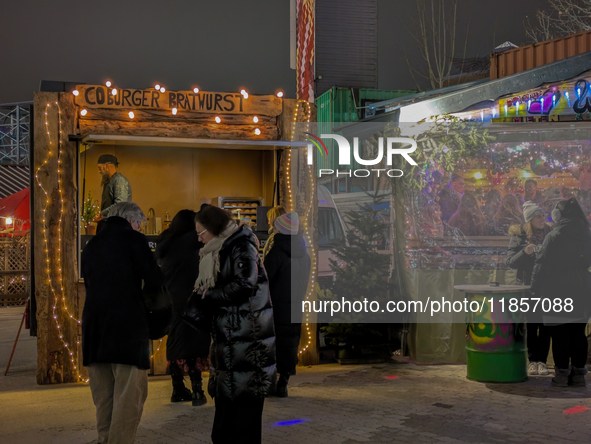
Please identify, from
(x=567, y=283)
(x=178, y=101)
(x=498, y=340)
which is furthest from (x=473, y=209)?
(x=178, y=101)

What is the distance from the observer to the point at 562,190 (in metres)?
8.45

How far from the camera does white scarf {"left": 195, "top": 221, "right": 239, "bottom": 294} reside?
4.21 m

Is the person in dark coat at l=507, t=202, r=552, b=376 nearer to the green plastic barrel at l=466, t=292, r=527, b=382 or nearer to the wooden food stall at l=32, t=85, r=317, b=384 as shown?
the green plastic barrel at l=466, t=292, r=527, b=382

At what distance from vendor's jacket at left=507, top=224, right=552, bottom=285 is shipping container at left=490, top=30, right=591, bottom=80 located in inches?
132

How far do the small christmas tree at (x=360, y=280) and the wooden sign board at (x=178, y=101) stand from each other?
187cm

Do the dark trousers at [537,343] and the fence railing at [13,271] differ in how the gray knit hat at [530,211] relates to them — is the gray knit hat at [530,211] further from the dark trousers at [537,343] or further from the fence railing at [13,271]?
the fence railing at [13,271]

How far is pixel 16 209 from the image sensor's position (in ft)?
42.9

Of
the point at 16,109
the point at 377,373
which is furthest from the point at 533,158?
the point at 16,109

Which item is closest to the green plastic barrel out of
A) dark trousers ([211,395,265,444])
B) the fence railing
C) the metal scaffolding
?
dark trousers ([211,395,265,444])

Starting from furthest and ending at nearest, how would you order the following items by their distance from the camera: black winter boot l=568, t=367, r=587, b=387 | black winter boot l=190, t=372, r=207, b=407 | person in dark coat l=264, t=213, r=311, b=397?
black winter boot l=568, t=367, r=587, b=387, person in dark coat l=264, t=213, r=311, b=397, black winter boot l=190, t=372, r=207, b=407

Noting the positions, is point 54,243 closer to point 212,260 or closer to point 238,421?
point 212,260

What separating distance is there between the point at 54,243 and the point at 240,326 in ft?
13.6

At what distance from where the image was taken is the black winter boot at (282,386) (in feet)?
21.2

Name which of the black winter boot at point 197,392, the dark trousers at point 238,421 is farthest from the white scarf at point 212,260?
the black winter boot at point 197,392
